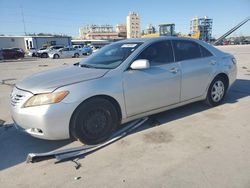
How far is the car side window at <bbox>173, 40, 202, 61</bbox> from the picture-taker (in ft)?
14.0

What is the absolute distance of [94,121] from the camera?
3.33 metres

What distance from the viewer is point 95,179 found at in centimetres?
260

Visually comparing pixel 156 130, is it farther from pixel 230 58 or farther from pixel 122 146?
pixel 230 58

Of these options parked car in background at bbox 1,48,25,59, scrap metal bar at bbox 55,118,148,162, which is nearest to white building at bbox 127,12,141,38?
parked car in background at bbox 1,48,25,59

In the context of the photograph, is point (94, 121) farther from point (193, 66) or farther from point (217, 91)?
point (217, 91)

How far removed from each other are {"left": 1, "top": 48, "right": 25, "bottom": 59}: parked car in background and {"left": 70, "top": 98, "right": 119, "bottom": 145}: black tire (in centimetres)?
2989

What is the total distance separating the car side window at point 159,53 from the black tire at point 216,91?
1.34 metres

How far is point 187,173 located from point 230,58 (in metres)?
3.57

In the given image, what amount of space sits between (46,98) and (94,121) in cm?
76

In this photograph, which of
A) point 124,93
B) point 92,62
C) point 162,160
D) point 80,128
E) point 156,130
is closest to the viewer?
point 162,160

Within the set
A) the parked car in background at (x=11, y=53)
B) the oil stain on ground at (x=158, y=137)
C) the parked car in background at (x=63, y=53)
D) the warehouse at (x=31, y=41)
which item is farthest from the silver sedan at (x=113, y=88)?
the warehouse at (x=31, y=41)

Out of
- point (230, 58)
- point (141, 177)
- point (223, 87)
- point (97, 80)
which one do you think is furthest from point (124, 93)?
point (230, 58)

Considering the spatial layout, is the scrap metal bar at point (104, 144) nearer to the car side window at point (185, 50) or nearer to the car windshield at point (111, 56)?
the car windshield at point (111, 56)

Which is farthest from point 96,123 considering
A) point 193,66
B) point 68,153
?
point 193,66
